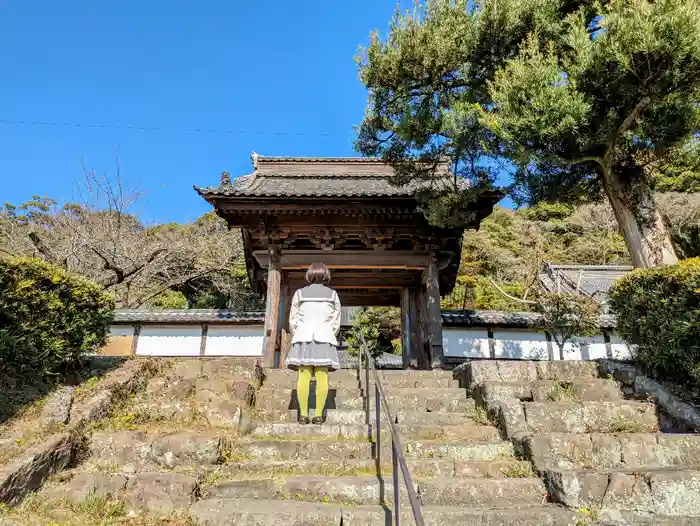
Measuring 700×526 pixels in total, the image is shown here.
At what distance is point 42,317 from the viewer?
4809 millimetres

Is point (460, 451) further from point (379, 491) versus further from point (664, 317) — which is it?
point (664, 317)

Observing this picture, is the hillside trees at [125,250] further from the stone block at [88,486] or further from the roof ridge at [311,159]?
the stone block at [88,486]

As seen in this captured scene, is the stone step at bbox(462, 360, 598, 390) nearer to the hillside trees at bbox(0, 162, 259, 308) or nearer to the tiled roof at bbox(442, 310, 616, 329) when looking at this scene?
the tiled roof at bbox(442, 310, 616, 329)

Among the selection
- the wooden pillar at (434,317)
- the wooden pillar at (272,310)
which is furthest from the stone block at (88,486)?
the wooden pillar at (434,317)

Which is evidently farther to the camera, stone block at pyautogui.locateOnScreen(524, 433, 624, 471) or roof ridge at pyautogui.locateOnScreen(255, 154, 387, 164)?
roof ridge at pyautogui.locateOnScreen(255, 154, 387, 164)

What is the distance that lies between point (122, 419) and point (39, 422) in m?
0.74

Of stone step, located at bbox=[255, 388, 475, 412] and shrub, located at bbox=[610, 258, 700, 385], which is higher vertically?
shrub, located at bbox=[610, 258, 700, 385]

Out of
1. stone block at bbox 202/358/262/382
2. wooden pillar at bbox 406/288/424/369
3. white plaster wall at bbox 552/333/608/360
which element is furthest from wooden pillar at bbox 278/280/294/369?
white plaster wall at bbox 552/333/608/360

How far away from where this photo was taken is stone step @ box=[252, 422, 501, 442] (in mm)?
4430

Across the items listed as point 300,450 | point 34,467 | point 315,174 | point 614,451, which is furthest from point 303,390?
point 315,174

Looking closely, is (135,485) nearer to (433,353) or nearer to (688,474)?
(688,474)

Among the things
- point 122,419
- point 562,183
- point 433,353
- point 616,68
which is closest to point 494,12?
point 616,68

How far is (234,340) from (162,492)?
10602 millimetres

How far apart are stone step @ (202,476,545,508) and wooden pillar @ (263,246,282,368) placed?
5005 millimetres
